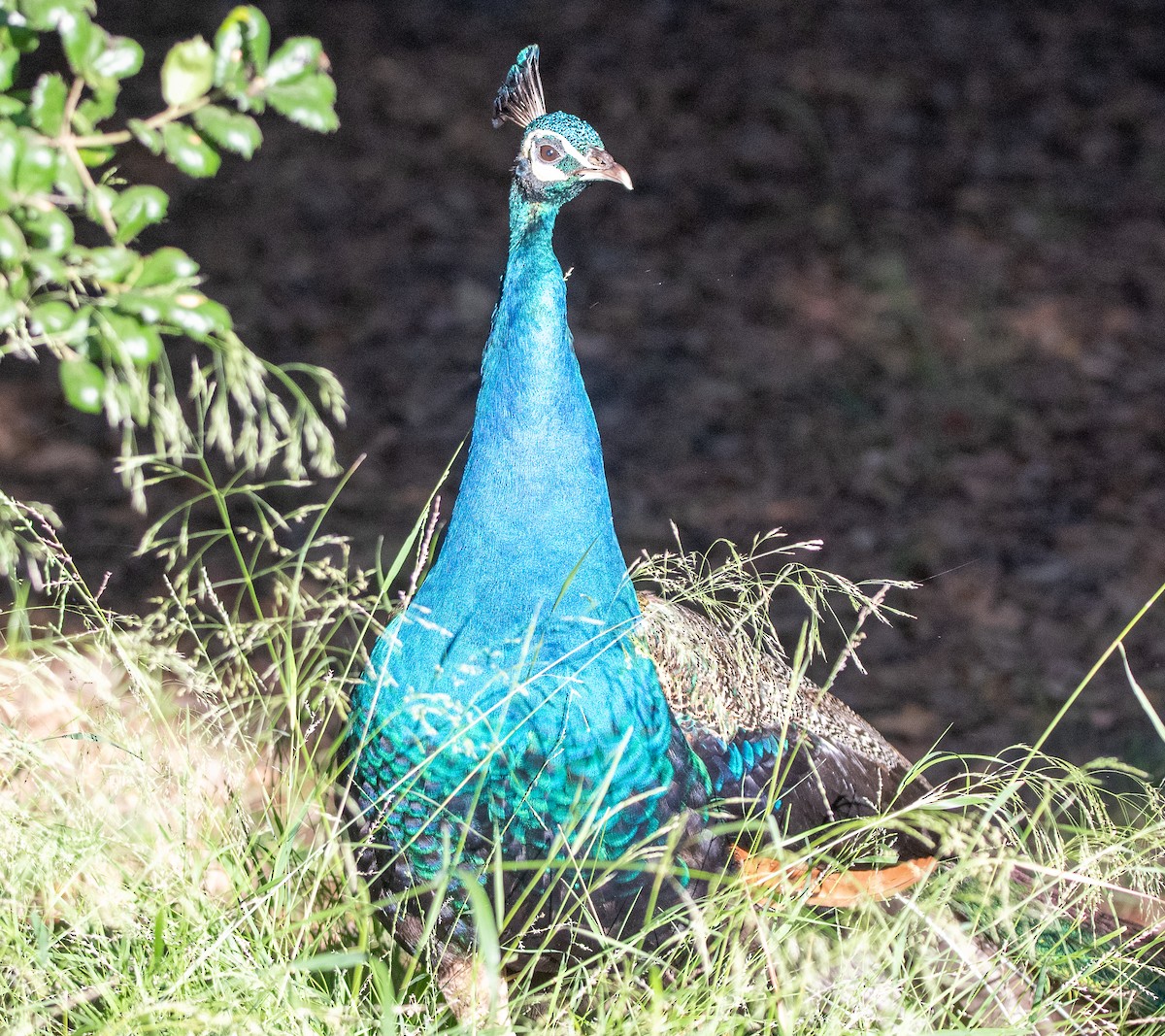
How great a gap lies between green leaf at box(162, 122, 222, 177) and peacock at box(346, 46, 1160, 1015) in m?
0.56

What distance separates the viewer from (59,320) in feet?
2.19

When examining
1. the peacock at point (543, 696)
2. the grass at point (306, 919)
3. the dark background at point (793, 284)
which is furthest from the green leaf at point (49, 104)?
the dark background at point (793, 284)

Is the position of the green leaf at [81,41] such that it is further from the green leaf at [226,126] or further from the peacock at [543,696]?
the peacock at [543,696]

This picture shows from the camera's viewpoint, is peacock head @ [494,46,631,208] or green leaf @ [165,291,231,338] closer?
green leaf @ [165,291,231,338]

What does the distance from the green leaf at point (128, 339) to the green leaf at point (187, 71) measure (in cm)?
12

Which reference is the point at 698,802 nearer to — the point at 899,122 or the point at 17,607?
the point at 17,607

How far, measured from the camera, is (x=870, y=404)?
3113 millimetres

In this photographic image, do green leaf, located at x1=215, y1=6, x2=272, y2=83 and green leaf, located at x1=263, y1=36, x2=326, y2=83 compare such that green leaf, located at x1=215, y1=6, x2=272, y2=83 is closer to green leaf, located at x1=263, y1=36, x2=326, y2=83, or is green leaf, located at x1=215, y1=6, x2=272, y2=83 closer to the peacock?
green leaf, located at x1=263, y1=36, x2=326, y2=83

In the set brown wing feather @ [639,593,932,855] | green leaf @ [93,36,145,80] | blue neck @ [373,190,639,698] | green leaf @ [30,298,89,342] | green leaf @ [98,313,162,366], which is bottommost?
brown wing feather @ [639,593,932,855]

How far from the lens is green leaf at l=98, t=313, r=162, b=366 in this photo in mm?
683

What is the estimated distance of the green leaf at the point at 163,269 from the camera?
0.70 metres

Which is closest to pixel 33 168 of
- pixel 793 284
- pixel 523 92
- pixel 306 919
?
pixel 306 919

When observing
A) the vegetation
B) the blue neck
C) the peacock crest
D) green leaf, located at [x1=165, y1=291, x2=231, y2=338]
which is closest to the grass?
the vegetation

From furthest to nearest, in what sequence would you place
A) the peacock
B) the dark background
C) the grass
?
1. the dark background
2. the peacock
3. the grass
